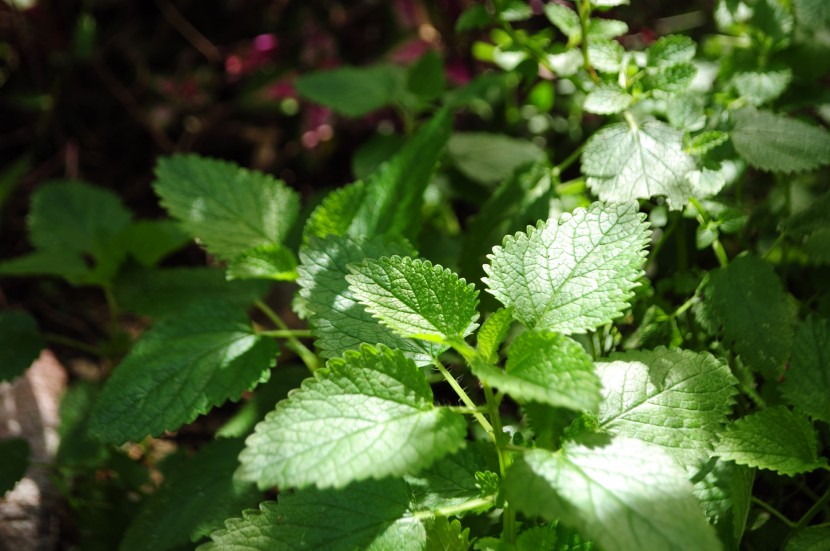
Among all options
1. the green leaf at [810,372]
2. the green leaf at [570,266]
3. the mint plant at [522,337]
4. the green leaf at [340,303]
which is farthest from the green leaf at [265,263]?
the green leaf at [810,372]

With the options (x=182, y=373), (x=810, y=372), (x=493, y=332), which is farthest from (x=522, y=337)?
(x=182, y=373)

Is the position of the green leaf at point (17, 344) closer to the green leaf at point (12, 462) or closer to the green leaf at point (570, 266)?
the green leaf at point (12, 462)

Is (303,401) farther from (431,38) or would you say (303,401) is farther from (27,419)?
(431,38)

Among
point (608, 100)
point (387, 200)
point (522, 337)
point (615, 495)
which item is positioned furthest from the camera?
point (387, 200)

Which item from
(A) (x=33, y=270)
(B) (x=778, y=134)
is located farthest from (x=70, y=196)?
(B) (x=778, y=134)

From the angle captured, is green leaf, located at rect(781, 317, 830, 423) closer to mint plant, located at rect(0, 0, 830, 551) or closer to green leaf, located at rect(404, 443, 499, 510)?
mint plant, located at rect(0, 0, 830, 551)

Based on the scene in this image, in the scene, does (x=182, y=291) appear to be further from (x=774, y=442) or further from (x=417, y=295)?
(x=774, y=442)
